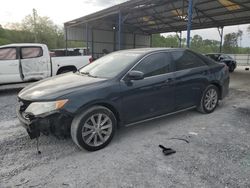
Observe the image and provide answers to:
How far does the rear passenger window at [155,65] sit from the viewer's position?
405cm

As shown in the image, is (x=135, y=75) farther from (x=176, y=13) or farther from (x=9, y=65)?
(x=176, y=13)

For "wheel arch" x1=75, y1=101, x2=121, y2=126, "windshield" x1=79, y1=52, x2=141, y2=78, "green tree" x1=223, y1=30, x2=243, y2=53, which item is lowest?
"wheel arch" x1=75, y1=101, x2=121, y2=126

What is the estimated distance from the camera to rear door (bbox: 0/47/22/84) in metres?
7.44

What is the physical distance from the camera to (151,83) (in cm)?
403

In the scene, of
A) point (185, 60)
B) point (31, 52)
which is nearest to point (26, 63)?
point (31, 52)

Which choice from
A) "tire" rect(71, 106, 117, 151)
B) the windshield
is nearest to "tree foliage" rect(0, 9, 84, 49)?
the windshield

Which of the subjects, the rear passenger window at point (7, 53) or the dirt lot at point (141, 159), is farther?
the rear passenger window at point (7, 53)

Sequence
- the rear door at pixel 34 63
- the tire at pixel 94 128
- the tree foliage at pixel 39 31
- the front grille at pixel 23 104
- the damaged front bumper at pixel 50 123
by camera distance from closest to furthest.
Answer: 1. the damaged front bumper at pixel 50 123
2. the tire at pixel 94 128
3. the front grille at pixel 23 104
4. the rear door at pixel 34 63
5. the tree foliage at pixel 39 31

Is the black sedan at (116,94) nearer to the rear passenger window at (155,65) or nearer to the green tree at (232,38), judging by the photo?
the rear passenger window at (155,65)

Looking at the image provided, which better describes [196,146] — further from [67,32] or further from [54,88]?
[67,32]

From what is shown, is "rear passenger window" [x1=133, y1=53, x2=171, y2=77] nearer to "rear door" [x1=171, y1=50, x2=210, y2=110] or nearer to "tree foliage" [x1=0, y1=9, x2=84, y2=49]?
"rear door" [x1=171, y1=50, x2=210, y2=110]

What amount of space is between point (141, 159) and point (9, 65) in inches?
246

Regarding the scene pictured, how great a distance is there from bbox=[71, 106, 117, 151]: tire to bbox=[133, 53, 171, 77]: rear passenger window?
104cm

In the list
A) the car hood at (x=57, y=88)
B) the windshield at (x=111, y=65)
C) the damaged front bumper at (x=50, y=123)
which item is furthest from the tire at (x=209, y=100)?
the damaged front bumper at (x=50, y=123)
